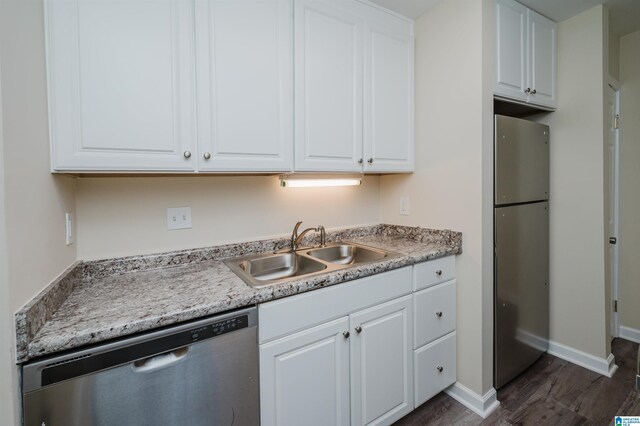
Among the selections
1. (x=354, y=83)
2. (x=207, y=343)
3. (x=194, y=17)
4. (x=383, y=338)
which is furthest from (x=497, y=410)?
(x=194, y=17)

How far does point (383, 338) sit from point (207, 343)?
2.86 ft

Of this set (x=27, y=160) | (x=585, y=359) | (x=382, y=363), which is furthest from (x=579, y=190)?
(x=27, y=160)

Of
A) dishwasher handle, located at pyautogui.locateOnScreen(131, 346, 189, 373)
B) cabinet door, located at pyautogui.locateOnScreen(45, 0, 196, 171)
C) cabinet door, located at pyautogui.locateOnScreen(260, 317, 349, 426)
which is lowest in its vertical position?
cabinet door, located at pyautogui.locateOnScreen(260, 317, 349, 426)

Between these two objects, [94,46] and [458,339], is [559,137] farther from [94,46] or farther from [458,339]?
[94,46]

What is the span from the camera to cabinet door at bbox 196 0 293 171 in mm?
1274

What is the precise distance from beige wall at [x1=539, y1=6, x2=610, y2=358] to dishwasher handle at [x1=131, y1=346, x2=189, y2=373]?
255cm

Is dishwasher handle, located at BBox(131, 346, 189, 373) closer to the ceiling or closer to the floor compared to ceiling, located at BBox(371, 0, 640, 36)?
closer to the floor

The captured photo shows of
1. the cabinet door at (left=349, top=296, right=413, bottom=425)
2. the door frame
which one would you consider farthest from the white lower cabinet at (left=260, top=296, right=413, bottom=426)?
the door frame

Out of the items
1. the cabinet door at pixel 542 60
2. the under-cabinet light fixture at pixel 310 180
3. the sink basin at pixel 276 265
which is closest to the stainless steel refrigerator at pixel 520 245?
the cabinet door at pixel 542 60

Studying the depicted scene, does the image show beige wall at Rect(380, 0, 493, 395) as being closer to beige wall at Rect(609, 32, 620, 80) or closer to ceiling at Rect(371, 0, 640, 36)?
ceiling at Rect(371, 0, 640, 36)

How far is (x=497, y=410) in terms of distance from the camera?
5.71ft

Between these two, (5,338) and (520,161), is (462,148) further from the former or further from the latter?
(5,338)

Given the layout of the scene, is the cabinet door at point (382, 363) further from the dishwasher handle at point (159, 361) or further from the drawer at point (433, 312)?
the dishwasher handle at point (159, 361)

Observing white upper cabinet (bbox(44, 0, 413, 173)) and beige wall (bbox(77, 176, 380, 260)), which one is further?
beige wall (bbox(77, 176, 380, 260))
